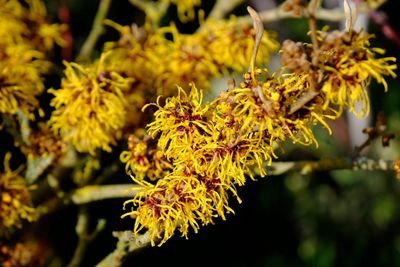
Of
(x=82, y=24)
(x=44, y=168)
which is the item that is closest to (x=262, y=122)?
(x=44, y=168)

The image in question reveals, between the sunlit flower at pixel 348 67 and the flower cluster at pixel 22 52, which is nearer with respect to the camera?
the sunlit flower at pixel 348 67

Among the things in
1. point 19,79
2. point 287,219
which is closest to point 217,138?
point 19,79

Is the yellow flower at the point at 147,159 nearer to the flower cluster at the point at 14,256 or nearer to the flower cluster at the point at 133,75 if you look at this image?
the flower cluster at the point at 133,75

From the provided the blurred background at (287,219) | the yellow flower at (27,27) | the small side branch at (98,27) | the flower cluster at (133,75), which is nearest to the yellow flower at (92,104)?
the flower cluster at (133,75)

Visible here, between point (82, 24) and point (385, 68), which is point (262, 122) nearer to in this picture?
point (385, 68)

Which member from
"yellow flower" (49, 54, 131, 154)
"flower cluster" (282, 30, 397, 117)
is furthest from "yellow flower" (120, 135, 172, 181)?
"flower cluster" (282, 30, 397, 117)
